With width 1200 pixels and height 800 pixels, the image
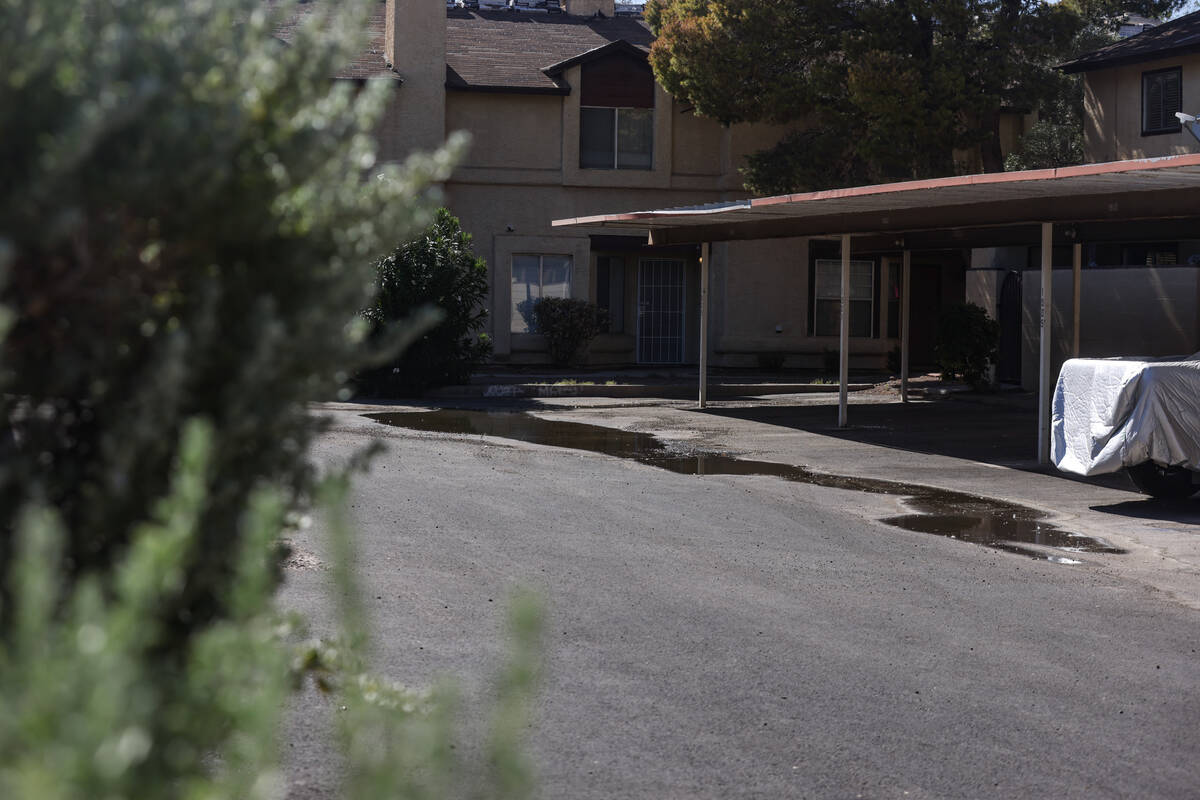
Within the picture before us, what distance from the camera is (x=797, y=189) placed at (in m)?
28.1

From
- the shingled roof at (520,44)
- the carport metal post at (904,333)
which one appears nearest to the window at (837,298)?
the shingled roof at (520,44)

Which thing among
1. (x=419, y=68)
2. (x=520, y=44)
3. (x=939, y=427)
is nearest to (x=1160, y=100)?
(x=939, y=427)

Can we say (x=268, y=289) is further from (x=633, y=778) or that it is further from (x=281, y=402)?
(x=633, y=778)

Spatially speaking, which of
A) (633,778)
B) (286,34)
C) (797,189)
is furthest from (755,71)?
(633,778)

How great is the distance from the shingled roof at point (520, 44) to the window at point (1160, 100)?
10754 mm

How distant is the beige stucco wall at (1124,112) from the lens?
26406 mm

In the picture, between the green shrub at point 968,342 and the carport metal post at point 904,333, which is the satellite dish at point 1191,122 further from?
the green shrub at point 968,342

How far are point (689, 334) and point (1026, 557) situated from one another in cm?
2277

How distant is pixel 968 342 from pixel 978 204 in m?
8.24

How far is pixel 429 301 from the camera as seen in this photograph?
23.9 meters

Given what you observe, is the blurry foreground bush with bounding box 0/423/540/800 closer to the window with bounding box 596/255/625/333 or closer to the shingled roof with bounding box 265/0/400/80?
the shingled roof with bounding box 265/0/400/80

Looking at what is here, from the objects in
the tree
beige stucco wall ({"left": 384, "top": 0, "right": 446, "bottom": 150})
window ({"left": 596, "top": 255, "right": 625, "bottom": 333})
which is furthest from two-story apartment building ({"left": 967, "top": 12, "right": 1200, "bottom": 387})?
beige stucco wall ({"left": 384, "top": 0, "right": 446, "bottom": 150})

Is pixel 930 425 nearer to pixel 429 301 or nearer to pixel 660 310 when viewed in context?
pixel 429 301

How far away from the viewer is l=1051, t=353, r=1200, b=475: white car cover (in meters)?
11.7
